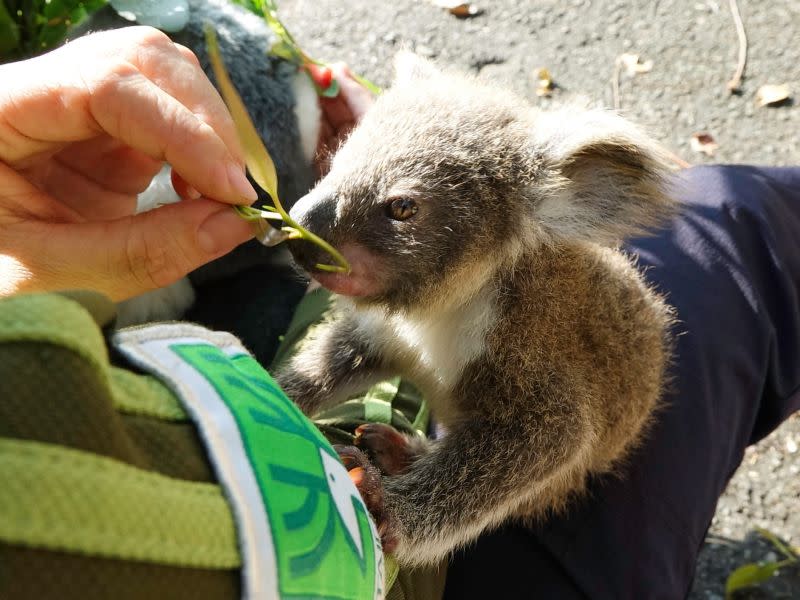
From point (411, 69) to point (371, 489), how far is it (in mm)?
901

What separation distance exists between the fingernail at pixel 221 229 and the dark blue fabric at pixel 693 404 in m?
Answer: 0.75

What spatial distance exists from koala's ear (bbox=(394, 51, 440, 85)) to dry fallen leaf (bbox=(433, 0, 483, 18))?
186 centimetres

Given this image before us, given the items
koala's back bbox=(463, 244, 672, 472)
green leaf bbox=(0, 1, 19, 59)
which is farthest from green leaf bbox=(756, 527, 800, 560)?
green leaf bbox=(0, 1, 19, 59)

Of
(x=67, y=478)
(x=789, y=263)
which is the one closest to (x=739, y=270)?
(x=789, y=263)

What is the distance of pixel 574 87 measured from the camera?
2953mm

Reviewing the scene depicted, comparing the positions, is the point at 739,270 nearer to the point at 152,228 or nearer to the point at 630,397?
the point at 630,397

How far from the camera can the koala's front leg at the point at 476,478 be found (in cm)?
121

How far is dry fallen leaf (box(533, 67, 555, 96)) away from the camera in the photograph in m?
2.93

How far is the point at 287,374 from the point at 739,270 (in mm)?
1038

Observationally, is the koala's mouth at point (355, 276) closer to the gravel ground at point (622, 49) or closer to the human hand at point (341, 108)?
the human hand at point (341, 108)

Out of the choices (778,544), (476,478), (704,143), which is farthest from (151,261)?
(704,143)

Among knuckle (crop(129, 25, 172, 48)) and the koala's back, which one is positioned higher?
knuckle (crop(129, 25, 172, 48))

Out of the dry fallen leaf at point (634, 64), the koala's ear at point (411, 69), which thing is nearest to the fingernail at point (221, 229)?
the koala's ear at point (411, 69)

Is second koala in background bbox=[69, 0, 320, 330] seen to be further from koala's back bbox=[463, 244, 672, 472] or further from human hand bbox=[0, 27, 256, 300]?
koala's back bbox=[463, 244, 672, 472]
